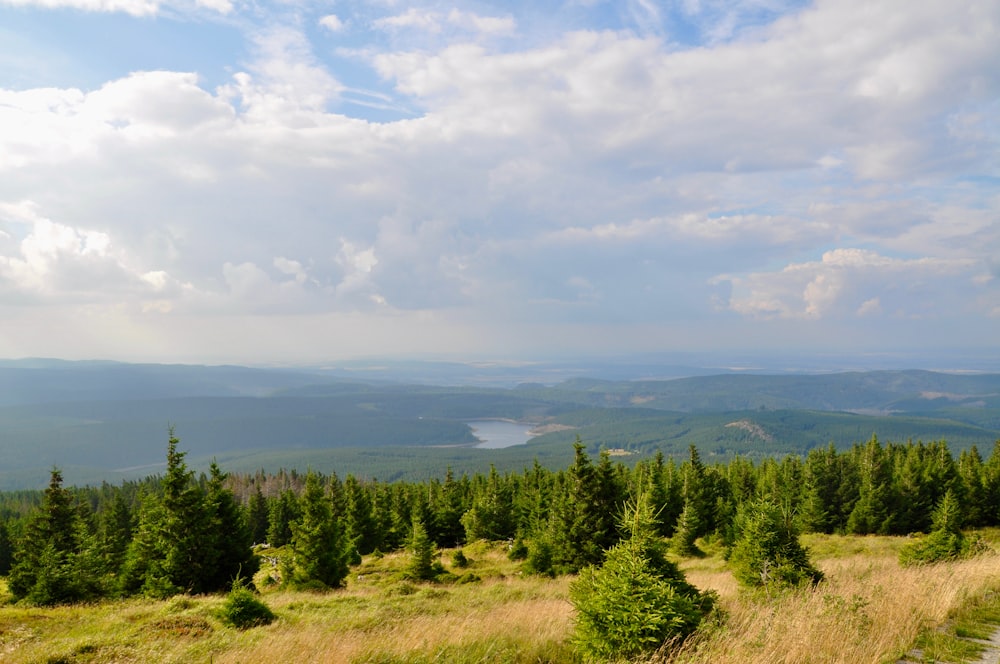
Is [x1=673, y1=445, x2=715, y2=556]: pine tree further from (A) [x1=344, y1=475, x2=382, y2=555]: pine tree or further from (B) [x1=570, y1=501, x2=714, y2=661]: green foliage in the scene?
(B) [x1=570, y1=501, x2=714, y2=661]: green foliage

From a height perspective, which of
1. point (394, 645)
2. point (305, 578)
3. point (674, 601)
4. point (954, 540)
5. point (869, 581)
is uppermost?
point (674, 601)

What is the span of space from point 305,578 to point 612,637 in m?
27.1

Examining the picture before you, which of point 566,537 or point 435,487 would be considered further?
point 435,487

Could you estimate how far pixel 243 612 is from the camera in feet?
46.1

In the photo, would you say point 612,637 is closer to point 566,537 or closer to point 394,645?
point 394,645

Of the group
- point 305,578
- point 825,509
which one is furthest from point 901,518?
point 305,578

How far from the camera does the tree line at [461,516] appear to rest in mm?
26734

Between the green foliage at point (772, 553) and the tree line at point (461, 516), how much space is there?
3.94 ft

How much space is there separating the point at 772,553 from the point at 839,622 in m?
8.13

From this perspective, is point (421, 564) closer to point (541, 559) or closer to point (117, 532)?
point (541, 559)

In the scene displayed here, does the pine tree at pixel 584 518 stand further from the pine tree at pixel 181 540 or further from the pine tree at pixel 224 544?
the pine tree at pixel 181 540

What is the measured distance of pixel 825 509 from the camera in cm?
5950

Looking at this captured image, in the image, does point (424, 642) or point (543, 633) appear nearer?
point (424, 642)

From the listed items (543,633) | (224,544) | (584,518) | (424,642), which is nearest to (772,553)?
(543,633)
